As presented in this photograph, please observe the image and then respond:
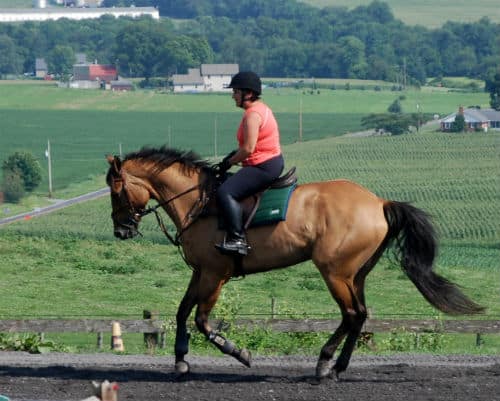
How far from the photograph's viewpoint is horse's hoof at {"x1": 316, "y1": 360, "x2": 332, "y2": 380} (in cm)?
1250

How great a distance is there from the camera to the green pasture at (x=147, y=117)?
11100cm

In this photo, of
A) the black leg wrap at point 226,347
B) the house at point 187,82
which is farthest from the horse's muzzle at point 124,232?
the house at point 187,82

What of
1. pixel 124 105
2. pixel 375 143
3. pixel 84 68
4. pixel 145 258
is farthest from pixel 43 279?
pixel 84 68

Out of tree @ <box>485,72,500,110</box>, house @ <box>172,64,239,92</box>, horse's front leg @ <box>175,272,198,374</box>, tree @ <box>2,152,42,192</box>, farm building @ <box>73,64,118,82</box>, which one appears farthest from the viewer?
farm building @ <box>73,64,118,82</box>

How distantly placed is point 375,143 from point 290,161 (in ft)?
54.7

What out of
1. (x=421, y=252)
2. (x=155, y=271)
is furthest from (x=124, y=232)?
(x=155, y=271)

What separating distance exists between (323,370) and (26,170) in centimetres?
7171

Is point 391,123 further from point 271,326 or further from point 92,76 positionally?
point 271,326

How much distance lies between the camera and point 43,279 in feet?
115

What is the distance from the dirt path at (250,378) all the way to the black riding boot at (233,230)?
1344 mm

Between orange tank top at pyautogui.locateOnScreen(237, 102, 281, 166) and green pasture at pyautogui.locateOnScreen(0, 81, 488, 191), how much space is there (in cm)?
7510

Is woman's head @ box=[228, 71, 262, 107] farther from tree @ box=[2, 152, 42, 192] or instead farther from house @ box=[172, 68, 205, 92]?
house @ box=[172, 68, 205, 92]

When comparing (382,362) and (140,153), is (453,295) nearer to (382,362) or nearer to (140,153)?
(382,362)

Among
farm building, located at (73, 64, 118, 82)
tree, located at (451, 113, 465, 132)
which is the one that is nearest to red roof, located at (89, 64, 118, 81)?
farm building, located at (73, 64, 118, 82)
